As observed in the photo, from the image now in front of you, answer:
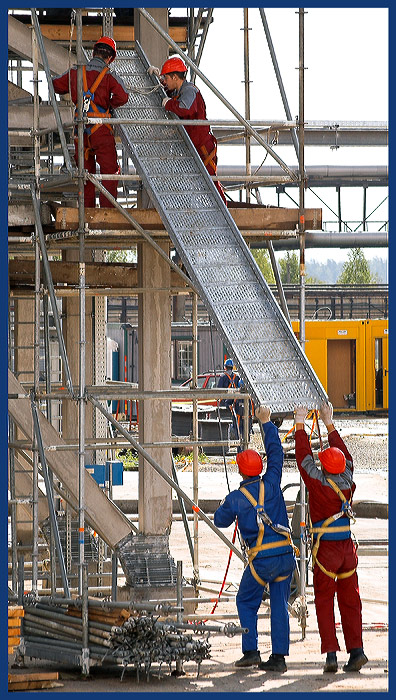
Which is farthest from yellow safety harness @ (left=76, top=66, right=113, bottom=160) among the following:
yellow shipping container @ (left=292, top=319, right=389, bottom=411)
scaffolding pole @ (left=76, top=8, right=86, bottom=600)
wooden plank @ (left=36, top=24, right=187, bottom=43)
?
yellow shipping container @ (left=292, top=319, right=389, bottom=411)

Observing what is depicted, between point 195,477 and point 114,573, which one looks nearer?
point 114,573

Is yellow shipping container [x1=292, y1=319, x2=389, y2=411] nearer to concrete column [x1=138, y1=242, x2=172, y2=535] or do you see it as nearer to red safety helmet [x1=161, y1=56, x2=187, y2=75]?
concrete column [x1=138, y1=242, x2=172, y2=535]

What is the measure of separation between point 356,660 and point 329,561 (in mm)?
807

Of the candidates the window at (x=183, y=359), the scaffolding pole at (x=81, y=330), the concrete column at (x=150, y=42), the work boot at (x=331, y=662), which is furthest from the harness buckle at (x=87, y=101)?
the window at (x=183, y=359)

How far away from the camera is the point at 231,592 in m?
12.5

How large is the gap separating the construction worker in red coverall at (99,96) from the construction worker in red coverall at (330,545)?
310 centimetres

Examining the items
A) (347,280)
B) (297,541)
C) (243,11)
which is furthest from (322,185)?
(347,280)

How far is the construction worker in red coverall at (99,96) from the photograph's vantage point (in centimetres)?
1063

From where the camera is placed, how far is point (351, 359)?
120 feet

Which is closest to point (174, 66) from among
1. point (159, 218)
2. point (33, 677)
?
point (159, 218)

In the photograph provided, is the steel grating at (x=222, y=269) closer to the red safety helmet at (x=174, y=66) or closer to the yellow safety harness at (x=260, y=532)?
the red safety helmet at (x=174, y=66)

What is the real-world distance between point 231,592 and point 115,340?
1031 inches

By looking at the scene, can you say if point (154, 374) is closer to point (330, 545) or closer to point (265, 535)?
point (265, 535)

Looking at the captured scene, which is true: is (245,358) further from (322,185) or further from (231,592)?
(322,185)
